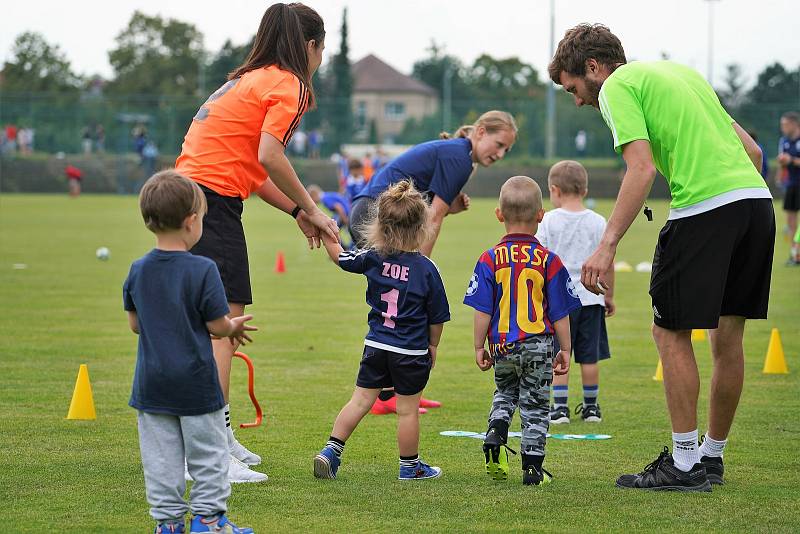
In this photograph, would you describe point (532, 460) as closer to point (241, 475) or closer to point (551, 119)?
point (241, 475)

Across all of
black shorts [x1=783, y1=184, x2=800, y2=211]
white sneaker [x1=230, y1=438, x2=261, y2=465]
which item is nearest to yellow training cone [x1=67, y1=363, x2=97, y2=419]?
white sneaker [x1=230, y1=438, x2=261, y2=465]

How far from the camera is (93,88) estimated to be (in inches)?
3981

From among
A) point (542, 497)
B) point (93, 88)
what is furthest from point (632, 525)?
point (93, 88)

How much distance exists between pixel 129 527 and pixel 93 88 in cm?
10162

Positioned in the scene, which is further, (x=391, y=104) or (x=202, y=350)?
(x=391, y=104)

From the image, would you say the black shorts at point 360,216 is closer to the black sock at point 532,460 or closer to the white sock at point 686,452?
the black sock at point 532,460

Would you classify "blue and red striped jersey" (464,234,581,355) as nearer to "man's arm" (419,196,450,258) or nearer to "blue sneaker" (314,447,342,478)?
"blue sneaker" (314,447,342,478)

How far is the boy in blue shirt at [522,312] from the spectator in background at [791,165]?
1464 centimetres

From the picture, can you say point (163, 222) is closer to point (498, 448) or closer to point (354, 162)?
point (498, 448)

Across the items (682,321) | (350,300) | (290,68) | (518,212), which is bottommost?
(350,300)

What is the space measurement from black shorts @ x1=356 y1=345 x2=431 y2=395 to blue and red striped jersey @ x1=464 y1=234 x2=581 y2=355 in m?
0.38

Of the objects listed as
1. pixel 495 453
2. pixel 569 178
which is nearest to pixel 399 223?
pixel 495 453

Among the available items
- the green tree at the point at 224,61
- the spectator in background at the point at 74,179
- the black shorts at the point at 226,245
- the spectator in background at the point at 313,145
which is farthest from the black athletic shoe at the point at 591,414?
the green tree at the point at 224,61

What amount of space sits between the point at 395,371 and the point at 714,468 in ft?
5.18
